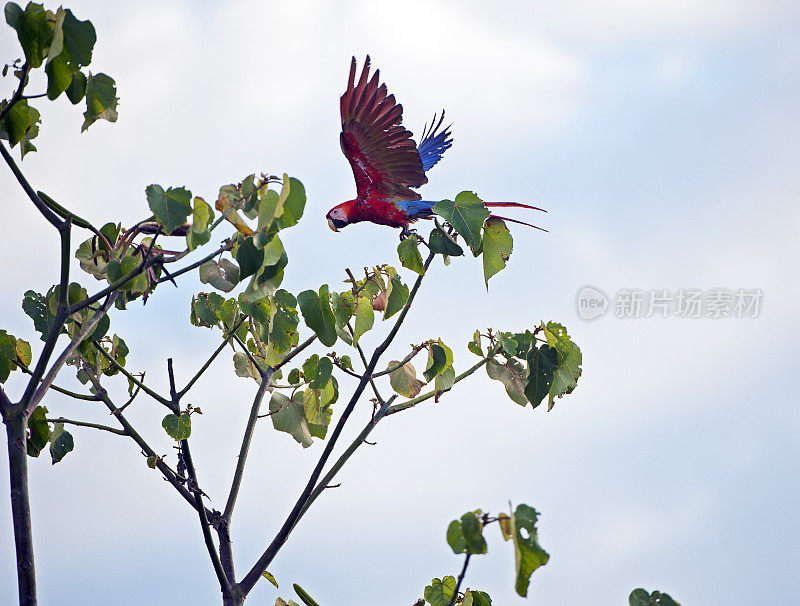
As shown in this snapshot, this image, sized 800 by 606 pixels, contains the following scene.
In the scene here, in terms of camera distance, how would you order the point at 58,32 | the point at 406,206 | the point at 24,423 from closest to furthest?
the point at 58,32
the point at 24,423
the point at 406,206

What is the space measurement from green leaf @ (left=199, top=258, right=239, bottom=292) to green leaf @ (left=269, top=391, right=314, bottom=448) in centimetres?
58

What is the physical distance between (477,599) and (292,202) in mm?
1422

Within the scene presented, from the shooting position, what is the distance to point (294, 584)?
7.84 ft

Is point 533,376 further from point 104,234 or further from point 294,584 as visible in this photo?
point 104,234

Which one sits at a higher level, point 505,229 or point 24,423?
point 505,229

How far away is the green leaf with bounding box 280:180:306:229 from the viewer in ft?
6.44

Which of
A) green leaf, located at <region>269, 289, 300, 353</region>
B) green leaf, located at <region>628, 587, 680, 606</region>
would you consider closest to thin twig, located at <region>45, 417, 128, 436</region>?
green leaf, located at <region>269, 289, 300, 353</region>

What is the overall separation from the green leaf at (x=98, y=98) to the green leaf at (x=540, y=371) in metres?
1.50

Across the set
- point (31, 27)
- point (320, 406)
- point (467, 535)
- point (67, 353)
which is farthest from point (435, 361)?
point (31, 27)

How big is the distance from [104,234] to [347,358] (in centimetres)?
86

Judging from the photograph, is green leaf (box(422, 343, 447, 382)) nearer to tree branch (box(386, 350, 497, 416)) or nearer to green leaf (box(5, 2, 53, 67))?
tree branch (box(386, 350, 497, 416))

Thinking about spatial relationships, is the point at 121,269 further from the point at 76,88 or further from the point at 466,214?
the point at 466,214

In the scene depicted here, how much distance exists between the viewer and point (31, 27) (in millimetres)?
1977

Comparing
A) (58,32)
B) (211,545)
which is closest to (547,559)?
(211,545)
